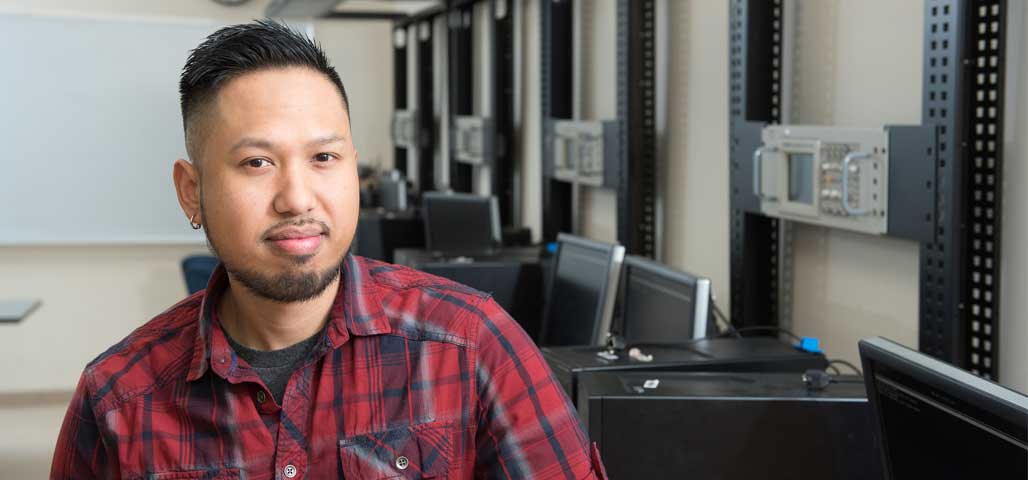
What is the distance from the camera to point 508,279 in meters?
3.73

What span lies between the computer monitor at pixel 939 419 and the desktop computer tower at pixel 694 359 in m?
0.67

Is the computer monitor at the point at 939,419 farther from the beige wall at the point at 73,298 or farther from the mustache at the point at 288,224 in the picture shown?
the beige wall at the point at 73,298

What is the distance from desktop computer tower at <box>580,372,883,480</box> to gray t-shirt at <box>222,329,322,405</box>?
71cm

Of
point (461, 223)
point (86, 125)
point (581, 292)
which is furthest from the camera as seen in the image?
point (86, 125)

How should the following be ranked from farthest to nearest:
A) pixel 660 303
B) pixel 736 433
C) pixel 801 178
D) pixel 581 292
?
pixel 581 292 → pixel 801 178 → pixel 660 303 → pixel 736 433

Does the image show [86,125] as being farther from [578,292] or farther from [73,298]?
[578,292]

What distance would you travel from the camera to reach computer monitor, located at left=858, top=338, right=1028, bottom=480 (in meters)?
1.13

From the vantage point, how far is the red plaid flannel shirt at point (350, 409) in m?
1.18

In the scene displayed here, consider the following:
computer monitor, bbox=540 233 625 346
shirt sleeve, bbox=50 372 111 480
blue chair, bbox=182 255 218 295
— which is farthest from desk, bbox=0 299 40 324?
shirt sleeve, bbox=50 372 111 480

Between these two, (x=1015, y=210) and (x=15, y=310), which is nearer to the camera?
(x=1015, y=210)

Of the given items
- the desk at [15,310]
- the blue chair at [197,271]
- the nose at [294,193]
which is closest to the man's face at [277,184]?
the nose at [294,193]

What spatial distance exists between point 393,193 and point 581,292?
346cm

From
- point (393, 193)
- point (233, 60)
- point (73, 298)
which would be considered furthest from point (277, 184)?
point (73, 298)

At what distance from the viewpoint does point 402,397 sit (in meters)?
1.21
